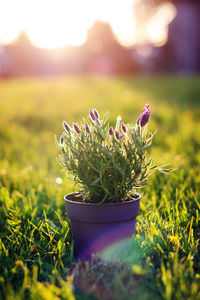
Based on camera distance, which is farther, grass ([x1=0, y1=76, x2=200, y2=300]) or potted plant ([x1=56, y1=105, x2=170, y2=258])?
potted plant ([x1=56, y1=105, x2=170, y2=258])

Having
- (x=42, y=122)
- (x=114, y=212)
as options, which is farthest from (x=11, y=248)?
(x=42, y=122)

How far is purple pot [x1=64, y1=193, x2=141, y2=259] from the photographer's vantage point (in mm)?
1601

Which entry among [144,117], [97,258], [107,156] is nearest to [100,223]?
[97,258]

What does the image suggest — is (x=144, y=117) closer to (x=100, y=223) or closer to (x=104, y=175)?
(x=104, y=175)

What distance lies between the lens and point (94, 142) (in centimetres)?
168

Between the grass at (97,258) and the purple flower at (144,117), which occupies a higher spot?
the purple flower at (144,117)

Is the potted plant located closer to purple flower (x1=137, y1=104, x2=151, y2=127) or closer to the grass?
purple flower (x1=137, y1=104, x2=151, y2=127)

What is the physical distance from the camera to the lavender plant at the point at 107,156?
1656 millimetres

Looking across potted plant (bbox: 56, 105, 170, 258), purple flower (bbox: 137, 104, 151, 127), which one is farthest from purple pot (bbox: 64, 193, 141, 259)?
purple flower (bbox: 137, 104, 151, 127)

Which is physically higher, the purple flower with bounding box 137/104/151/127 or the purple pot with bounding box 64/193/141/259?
the purple flower with bounding box 137/104/151/127

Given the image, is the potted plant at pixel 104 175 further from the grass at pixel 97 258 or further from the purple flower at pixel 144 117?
the grass at pixel 97 258

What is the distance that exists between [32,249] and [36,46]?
36.7 meters

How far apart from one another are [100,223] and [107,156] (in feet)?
1.14

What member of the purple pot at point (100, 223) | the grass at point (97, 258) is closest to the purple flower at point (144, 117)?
the purple pot at point (100, 223)
